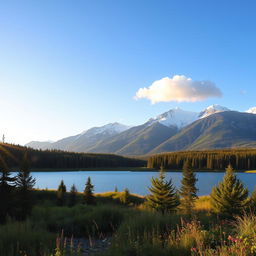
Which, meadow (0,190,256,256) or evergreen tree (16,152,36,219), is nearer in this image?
meadow (0,190,256,256)

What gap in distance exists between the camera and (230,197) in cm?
1697

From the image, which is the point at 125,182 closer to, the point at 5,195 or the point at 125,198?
the point at 125,198

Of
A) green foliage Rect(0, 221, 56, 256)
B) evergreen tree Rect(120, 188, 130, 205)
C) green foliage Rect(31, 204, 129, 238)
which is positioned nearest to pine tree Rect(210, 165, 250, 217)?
green foliage Rect(31, 204, 129, 238)

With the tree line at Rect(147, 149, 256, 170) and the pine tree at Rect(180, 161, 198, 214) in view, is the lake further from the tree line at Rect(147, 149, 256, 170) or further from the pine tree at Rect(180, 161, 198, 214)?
the tree line at Rect(147, 149, 256, 170)

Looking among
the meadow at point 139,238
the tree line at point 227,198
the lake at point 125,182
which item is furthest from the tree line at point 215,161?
the meadow at point 139,238

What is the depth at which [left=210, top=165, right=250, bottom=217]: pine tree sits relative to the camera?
1654cm

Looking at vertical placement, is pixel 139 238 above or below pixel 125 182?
above

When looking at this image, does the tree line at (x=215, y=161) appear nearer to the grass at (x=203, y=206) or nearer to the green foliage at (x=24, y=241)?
the grass at (x=203, y=206)

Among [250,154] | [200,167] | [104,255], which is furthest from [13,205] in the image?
[250,154]

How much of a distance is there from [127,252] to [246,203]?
1313 centimetres

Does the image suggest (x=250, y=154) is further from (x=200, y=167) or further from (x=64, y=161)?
(x=64, y=161)

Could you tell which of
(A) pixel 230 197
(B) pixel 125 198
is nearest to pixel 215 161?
(B) pixel 125 198

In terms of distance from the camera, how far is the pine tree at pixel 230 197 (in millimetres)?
16536

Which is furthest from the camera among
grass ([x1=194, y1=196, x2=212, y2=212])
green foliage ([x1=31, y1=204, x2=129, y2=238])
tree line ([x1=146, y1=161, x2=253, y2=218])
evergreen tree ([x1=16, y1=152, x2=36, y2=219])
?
grass ([x1=194, y1=196, x2=212, y2=212])
